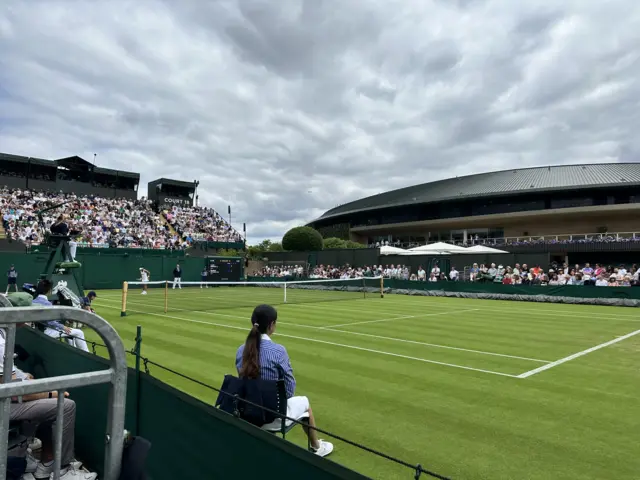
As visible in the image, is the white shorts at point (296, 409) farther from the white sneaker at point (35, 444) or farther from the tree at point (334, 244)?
the tree at point (334, 244)

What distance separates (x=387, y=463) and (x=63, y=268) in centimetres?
1100

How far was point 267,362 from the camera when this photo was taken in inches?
177

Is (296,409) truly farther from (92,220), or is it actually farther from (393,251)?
(92,220)

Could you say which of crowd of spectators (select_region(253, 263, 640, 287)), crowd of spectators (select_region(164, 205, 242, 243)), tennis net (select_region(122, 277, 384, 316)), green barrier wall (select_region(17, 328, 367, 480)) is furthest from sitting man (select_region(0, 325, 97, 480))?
crowd of spectators (select_region(164, 205, 242, 243))

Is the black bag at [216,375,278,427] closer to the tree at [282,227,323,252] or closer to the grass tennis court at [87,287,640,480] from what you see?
the grass tennis court at [87,287,640,480]

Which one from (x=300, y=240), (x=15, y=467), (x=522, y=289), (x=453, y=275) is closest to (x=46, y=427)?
(x=15, y=467)

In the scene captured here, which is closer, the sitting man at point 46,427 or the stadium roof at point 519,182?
the sitting man at point 46,427

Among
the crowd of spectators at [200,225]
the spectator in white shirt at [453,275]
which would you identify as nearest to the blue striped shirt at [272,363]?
the spectator in white shirt at [453,275]

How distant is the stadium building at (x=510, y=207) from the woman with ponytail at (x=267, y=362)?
53678 millimetres

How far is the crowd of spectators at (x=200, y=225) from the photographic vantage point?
52184 millimetres

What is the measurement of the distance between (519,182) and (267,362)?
2615 inches

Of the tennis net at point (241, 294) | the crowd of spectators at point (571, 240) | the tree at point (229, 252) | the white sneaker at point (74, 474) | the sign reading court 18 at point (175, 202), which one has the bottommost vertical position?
the tennis net at point (241, 294)

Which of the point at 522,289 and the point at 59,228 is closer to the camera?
the point at 59,228

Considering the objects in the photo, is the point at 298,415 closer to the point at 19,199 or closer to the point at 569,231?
the point at 19,199
